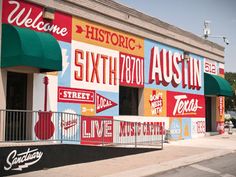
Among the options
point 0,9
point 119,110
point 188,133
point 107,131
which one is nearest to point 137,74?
point 119,110

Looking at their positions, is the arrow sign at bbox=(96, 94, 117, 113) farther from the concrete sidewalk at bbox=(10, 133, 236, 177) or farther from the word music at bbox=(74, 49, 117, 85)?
the concrete sidewalk at bbox=(10, 133, 236, 177)

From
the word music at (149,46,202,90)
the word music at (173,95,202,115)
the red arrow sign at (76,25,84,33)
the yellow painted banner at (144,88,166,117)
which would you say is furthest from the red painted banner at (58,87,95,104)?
A: the word music at (173,95,202,115)

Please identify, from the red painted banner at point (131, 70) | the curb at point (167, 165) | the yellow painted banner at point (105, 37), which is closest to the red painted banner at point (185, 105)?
the red painted banner at point (131, 70)

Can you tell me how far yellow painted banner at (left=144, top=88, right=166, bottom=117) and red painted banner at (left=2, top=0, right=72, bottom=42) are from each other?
21.9 ft

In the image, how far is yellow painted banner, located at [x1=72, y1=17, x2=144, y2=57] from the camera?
682 inches

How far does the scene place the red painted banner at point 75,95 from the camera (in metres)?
16.2

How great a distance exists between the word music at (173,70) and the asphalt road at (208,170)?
7992 millimetres

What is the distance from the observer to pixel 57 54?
14445mm

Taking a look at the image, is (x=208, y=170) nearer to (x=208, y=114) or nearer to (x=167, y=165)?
(x=167, y=165)

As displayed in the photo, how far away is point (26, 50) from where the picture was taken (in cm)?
1340

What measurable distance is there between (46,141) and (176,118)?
13078 mm

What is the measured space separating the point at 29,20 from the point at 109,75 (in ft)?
17.4

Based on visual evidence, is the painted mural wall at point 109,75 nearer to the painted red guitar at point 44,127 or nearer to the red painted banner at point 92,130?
the red painted banner at point 92,130

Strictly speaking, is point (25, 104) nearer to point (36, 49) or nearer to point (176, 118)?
point (36, 49)
